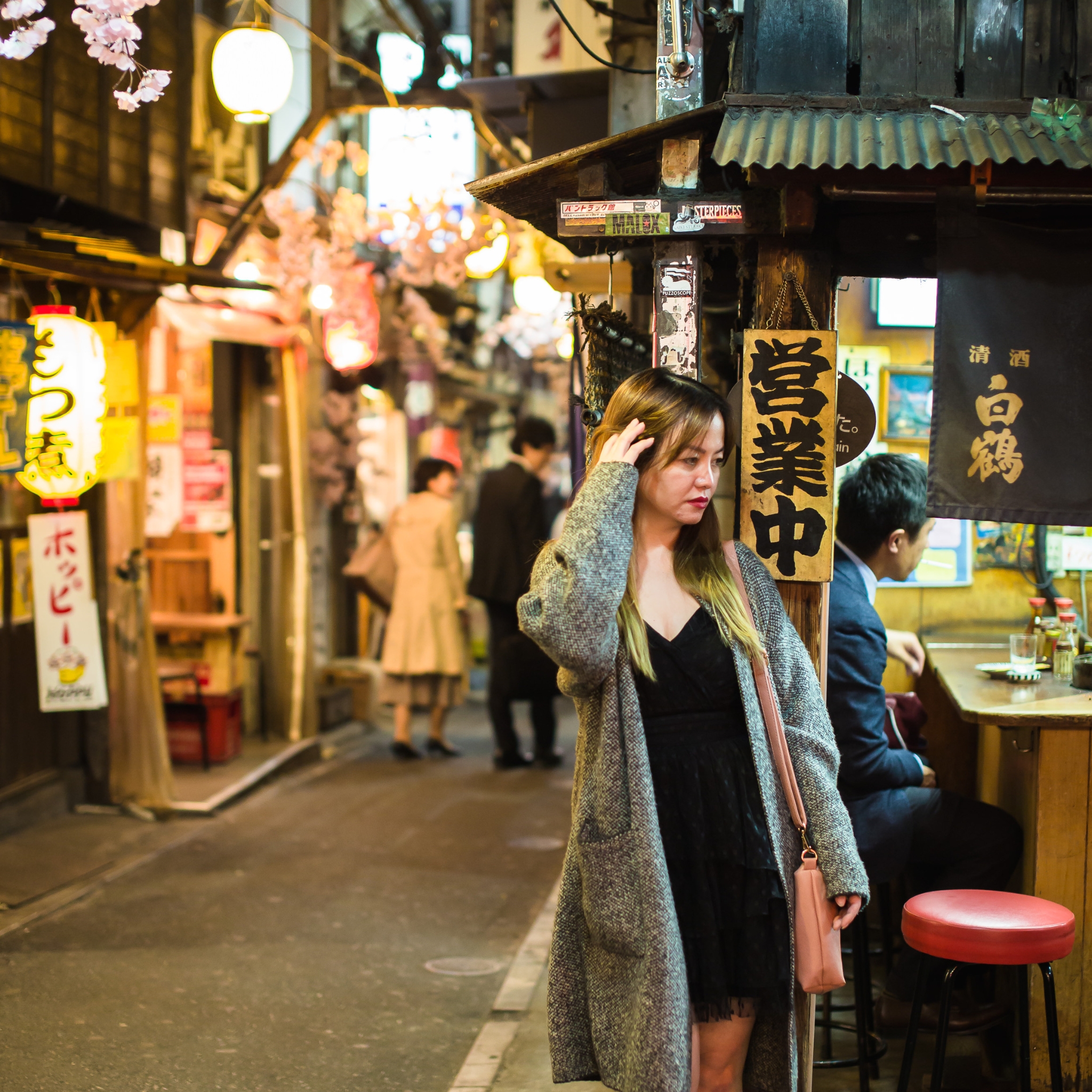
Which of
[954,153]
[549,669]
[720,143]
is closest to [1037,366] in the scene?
[954,153]

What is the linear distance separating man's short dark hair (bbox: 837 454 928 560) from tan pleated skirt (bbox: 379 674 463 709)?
7.63 metres

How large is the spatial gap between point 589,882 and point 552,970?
400mm

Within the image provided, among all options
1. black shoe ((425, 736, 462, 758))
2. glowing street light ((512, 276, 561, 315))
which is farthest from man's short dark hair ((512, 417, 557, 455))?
black shoe ((425, 736, 462, 758))

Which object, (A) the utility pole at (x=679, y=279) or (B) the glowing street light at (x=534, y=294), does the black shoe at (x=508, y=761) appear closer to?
(B) the glowing street light at (x=534, y=294)

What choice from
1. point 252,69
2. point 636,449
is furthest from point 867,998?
point 252,69

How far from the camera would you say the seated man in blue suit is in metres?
4.96

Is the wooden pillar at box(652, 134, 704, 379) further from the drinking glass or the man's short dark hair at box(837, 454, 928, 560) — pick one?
the drinking glass

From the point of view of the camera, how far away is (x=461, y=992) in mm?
6562

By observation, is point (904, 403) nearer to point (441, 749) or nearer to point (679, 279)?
point (679, 279)

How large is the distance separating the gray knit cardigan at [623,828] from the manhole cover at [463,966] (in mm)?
3050

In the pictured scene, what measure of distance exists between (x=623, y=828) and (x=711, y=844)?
0.27m

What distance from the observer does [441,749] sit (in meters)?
12.7

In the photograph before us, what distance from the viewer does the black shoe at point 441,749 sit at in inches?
497

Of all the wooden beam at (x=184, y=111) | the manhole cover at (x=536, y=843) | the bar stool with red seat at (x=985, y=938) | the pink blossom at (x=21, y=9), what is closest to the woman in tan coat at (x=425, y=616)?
the manhole cover at (x=536, y=843)
